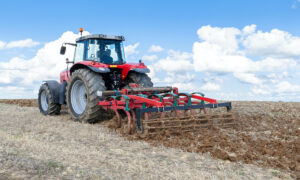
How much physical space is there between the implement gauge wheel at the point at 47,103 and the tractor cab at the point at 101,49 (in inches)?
63.9

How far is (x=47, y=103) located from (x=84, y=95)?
2.37m

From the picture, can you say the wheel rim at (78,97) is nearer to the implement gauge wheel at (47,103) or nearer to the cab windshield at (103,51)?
the cab windshield at (103,51)

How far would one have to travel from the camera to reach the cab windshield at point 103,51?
8.23 m

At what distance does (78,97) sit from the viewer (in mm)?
8328

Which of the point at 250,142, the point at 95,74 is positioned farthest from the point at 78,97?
the point at 250,142

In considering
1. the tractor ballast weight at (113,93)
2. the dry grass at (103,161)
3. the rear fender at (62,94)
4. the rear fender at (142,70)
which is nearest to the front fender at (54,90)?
the tractor ballast weight at (113,93)

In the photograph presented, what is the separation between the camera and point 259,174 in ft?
13.0

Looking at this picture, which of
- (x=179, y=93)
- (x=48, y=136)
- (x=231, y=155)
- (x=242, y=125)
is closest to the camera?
(x=231, y=155)

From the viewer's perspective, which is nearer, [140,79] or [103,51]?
[140,79]

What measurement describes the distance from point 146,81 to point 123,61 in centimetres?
102

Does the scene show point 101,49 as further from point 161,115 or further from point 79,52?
point 161,115

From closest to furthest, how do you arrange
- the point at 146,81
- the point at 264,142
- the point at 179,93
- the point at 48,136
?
the point at 264,142
the point at 48,136
the point at 179,93
the point at 146,81

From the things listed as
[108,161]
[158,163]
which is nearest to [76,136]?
[108,161]

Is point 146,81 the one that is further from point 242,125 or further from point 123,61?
point 242,125
